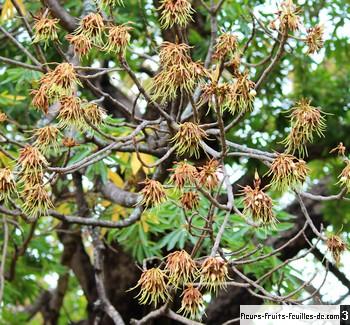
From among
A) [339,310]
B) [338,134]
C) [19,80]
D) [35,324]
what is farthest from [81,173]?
[35,324]

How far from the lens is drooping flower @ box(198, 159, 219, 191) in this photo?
5.91ft

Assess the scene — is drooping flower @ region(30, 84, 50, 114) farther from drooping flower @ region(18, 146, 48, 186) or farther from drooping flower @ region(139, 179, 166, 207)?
drooping flower @ region(139, 179, 166, 207)

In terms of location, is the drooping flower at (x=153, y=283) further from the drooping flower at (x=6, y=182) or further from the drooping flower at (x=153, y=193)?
the drooping flower at (x=6, y=182)

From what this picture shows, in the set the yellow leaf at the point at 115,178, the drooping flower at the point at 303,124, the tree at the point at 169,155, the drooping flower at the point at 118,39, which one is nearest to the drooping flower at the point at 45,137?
the tree at the point at 169,155

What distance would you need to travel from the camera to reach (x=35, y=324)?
5.65 metres

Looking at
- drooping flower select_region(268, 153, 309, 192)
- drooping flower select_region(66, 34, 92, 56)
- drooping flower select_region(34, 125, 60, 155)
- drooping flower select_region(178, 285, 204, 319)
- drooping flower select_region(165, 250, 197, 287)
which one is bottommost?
drooping flower select_region(178, 285, 204, 319)

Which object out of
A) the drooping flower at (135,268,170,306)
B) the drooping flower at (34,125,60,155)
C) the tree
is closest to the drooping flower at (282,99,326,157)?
the tree

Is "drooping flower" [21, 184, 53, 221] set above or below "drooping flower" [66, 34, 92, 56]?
below

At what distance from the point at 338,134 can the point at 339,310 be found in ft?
3.90

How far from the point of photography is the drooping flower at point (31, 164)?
5.90 feet

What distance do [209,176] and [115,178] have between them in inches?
64.4

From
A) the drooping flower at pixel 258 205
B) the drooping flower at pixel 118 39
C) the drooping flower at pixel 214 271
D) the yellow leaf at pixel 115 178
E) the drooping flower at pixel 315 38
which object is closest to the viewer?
the drooping flower at pixel 214 271

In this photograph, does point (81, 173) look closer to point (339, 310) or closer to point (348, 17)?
Answer: point (339, 310)

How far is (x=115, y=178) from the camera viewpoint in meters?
3.41
